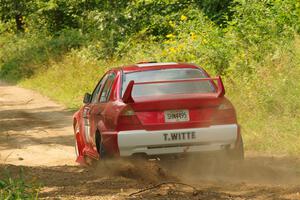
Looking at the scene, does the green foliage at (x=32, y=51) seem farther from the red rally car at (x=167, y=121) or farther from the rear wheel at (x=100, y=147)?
the red rally car at (x=167, y=121)

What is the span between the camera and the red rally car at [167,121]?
924 centimetres

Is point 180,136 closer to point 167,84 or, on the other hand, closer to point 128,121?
point 128,121

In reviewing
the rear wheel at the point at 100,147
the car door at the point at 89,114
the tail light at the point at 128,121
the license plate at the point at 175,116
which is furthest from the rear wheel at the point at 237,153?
the car door at the point at 89,114

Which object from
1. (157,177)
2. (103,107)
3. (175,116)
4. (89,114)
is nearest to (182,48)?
(89,114)

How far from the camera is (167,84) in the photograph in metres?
9.92

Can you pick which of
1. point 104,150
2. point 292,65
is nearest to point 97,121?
point 104,150

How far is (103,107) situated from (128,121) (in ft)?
2.91

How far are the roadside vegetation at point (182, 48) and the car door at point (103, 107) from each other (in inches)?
118

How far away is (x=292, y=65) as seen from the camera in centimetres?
1476

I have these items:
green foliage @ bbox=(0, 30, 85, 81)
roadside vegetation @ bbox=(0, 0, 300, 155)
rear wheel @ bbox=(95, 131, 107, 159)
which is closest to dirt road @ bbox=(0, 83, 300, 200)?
rear wheel @ bbox=(95, 131, 107, 159)

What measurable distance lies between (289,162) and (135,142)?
2.76 metres

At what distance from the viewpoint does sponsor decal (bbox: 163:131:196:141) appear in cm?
924

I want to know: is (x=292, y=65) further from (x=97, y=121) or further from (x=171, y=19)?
(x=171, y=19)

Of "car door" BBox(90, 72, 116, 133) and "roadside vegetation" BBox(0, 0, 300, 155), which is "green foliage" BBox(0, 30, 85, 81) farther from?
"car door" BBox(90, 72, 116, 133)
